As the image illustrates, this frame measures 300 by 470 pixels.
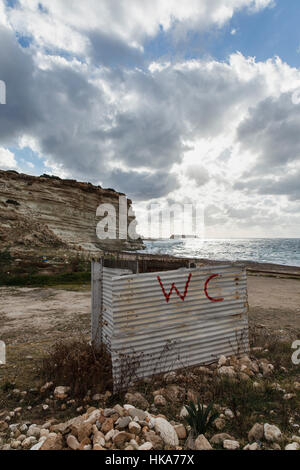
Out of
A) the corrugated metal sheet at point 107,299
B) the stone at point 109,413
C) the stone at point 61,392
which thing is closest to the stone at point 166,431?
the stone at point 109,413

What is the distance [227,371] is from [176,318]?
119cm

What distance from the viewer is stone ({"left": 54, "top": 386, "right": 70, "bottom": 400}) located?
3.64 m

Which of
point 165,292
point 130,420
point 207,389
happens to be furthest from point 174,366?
point 130,420

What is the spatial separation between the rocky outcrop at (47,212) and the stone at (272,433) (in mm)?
22311

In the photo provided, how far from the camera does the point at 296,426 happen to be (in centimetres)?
292

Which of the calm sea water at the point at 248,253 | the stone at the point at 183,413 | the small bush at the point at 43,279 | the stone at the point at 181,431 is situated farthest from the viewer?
the calm sea water at the point at 248,253

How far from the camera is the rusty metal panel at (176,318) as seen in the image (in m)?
3.94

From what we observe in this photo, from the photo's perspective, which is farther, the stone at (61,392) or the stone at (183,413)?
the stone at (61,392)

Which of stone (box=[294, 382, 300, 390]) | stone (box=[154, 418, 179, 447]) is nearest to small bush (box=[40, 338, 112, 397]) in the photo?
stone (box=[154, 418, 179, 447])

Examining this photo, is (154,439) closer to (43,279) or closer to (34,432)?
(34,432)

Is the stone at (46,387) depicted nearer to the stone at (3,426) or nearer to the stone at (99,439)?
the stone at (3,426)

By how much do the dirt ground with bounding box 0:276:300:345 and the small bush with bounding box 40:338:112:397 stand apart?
2.34 metres

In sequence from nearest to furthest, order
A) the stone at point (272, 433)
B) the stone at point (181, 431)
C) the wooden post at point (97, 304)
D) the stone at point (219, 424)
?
1. the stone at point (272, 433)
2. the stone at point (181, 431)
3. the stone at point (219, 424)
4. the wooden post at point (97, 304)

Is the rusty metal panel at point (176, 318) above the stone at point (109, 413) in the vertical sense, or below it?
above
